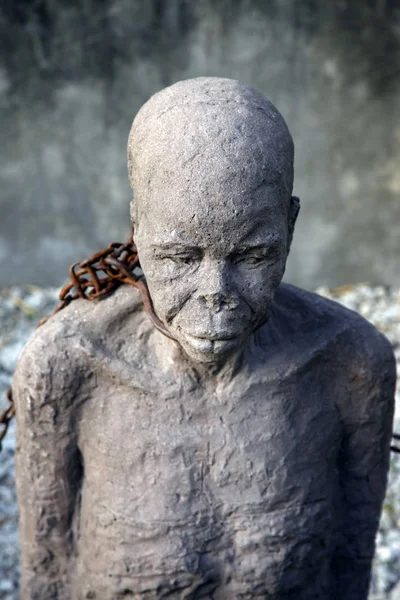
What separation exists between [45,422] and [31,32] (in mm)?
2588

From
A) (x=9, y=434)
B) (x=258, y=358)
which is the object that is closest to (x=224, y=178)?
(x=258, y=358)

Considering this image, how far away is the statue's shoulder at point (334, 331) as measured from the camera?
188 cm

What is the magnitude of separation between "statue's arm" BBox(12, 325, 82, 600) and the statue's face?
294mm

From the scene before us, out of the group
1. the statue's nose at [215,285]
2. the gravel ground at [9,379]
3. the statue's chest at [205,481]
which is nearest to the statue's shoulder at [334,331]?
the statue's chest at [205,481]

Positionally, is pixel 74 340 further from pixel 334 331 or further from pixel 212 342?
pixel 334 331

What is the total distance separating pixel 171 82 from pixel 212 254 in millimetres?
2699

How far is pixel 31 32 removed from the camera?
13.1 feet

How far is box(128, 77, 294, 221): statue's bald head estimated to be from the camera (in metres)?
1.49

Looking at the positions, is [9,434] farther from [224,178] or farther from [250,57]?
[224,178]

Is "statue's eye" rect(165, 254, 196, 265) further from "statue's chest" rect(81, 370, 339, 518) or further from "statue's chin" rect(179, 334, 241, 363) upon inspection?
"statue's chest" rect(81, 370, 339, 518)

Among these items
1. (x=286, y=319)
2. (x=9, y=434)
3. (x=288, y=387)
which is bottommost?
(x=288, y=387)

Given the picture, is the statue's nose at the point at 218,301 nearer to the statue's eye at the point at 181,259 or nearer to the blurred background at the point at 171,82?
the statue's eye at the point at 181,259

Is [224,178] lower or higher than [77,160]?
lower

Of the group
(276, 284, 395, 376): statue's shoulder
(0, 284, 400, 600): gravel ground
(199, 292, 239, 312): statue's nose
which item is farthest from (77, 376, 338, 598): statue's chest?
(0, 284, 400, 600): gravel ground
